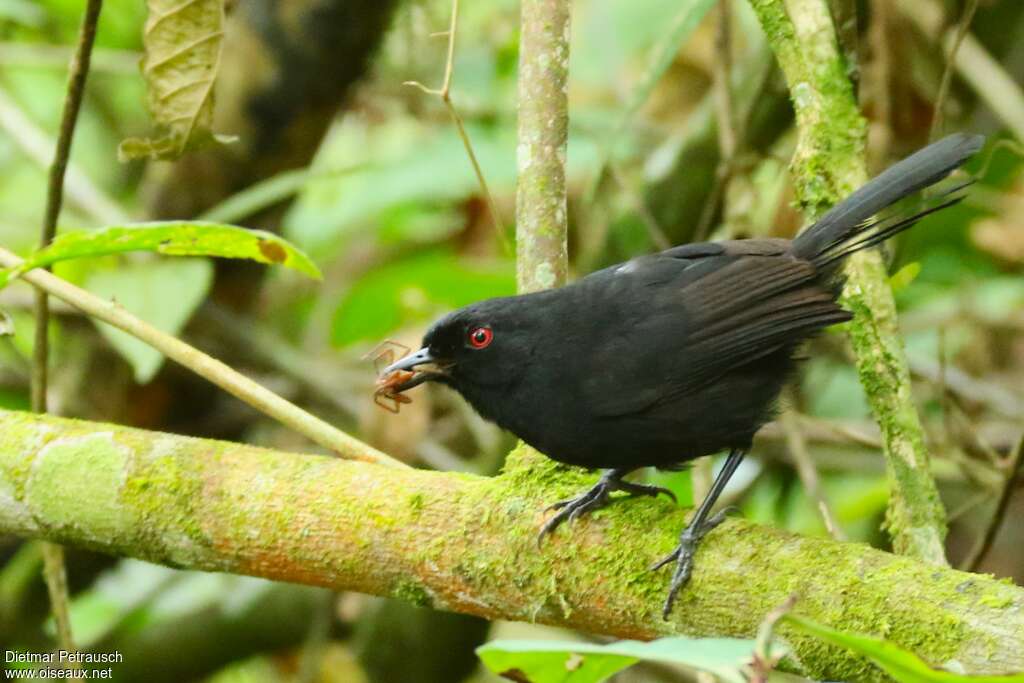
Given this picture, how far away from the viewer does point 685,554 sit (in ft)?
8.09

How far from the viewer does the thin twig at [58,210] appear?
306cm

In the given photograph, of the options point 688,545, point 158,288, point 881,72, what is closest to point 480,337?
point 688,545

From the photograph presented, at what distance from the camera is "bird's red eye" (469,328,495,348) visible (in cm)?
317

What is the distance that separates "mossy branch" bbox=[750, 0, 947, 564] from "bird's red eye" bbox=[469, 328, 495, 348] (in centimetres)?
85

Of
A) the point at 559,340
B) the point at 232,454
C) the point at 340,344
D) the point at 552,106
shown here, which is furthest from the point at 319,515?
the point at 340,344

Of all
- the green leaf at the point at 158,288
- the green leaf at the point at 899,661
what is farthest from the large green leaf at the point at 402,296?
the green leaf at the point at 899,661

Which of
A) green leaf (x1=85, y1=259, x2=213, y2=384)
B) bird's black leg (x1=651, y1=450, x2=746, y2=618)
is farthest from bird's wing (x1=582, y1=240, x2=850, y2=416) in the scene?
green leaf (x1=85, y1=259, x2=213, y2=384)

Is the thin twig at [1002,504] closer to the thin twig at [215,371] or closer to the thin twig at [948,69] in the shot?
the thin twig at [948,69]

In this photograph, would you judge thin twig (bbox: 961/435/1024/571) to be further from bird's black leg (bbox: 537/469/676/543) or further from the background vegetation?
bird's black leg (bbox: 537/469/676/543)

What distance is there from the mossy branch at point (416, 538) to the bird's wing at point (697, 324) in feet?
0.97

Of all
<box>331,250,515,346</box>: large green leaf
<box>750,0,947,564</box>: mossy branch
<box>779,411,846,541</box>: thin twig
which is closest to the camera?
<box>750,0,947,564</box>: mossy branch

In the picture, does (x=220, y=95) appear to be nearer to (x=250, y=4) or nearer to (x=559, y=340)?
(x=250, y=4)

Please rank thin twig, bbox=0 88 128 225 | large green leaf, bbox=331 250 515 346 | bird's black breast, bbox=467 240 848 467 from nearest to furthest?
1. bird's black breast, bbox=467 240 848 467
2. thin twig, bbox=0 88 128 225
3. large green leaf, bbox=331 250 515 346

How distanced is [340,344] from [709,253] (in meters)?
3.24
